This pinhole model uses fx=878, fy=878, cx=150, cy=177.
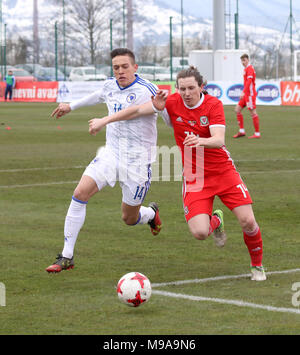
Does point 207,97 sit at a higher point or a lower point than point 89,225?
higher

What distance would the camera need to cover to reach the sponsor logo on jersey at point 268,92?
137ft

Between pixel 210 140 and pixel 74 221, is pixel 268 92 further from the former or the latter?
pixel 210 140

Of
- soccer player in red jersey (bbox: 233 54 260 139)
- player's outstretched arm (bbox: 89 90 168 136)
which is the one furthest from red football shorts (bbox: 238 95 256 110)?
player's outstretched arm (bbox: 89 90 168 136)

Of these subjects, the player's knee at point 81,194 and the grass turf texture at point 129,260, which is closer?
the grass turf texture at point 129,260

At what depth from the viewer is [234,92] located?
137 ft

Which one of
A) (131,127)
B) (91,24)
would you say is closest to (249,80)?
(131,127)

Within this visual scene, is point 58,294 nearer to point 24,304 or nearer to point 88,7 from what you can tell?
point 24,304

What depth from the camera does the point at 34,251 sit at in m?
9.30

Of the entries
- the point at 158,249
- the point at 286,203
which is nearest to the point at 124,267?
the point at 158,249

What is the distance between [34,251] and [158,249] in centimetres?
132

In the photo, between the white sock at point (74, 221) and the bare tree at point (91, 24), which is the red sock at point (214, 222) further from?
the bare tree at point (91, 24)

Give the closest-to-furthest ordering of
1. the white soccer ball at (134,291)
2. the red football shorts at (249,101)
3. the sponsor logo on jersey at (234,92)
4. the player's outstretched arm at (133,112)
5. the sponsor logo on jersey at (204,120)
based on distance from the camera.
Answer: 1. the white soccer ball at (134,291)
2. the sponsor logo on jersey at (204,120)
3. the player's outstretched arm at (133,112)
4. the red football shorts at (249,101)
5. the sponsor logo on jersey at (234,92)

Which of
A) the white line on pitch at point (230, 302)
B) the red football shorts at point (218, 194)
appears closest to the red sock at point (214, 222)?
the red football shorts at point (218, 194)

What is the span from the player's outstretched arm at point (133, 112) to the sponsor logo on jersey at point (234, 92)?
32868 mm
